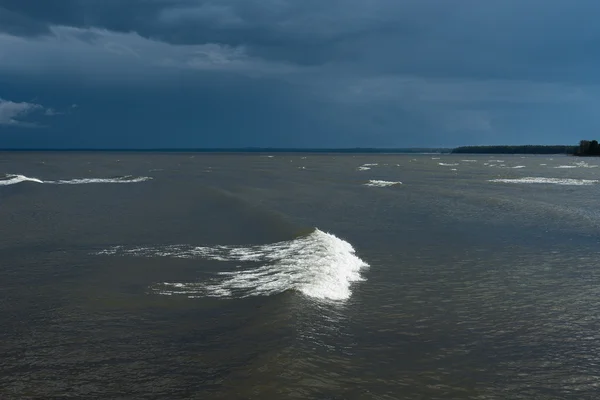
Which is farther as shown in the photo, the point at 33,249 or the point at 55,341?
the point at 33,249

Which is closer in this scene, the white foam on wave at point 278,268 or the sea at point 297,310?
the sea at point 297,310

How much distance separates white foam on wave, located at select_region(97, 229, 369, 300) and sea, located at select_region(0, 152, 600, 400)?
0.32 ft

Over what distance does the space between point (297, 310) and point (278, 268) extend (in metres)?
4.33

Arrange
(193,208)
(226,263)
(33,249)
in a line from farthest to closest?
(193,208) < (33,249) < (226,263)

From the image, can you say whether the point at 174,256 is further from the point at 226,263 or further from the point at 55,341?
the point at 55,341

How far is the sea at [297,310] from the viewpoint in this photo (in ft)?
27.0

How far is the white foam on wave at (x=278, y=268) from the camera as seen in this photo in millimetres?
13328

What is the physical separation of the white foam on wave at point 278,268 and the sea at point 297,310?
0.32 feet

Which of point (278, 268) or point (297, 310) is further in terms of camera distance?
point (278, 268)

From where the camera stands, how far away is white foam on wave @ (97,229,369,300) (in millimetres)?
13328

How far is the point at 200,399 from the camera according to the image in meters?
7.52

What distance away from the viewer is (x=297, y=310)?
1156 centimetres

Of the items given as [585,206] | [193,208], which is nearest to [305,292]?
[193,208]

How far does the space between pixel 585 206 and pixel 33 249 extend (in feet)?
108
